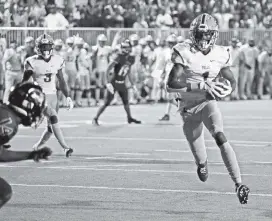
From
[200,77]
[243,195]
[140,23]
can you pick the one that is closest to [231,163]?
[243,195]

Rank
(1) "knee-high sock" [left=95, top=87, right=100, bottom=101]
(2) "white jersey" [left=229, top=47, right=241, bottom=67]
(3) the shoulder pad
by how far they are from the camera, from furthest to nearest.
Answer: (2) "white jersey" [left=229, top=47, right=241, bottom=67]
(1) "knee-high sock" [left=95, top=87, right=100, bottom=101]
(3) the shoulder pad

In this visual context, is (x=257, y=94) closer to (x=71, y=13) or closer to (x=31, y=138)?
(x=71, y=13)

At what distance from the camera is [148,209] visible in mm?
8281

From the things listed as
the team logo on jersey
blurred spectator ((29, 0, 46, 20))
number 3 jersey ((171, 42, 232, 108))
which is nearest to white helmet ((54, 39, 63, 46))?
blurred spectator ((29, 0, 46, 20))

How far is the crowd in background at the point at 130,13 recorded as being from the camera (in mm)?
22719

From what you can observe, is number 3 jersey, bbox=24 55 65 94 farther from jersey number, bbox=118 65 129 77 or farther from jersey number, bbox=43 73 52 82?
jersey number, bbox=118 65 129 77

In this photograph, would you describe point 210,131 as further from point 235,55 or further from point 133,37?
point 235,55

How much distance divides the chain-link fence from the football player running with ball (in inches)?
505

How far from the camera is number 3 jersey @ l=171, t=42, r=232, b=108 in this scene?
9078mm

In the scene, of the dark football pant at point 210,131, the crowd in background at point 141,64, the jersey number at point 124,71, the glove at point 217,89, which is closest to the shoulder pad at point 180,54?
the glove at point 217,89

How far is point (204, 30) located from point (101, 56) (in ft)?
47.3

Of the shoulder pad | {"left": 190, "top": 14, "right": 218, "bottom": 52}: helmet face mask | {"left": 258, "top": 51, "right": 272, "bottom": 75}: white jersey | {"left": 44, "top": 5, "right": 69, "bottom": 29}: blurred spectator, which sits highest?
{"left": 190, "top": 14, "right": 218, "bottom": 52}: helmet face mask

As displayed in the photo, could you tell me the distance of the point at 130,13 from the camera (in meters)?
25.9

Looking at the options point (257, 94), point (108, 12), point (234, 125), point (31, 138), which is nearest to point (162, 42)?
point (108, 12)
